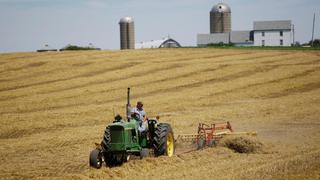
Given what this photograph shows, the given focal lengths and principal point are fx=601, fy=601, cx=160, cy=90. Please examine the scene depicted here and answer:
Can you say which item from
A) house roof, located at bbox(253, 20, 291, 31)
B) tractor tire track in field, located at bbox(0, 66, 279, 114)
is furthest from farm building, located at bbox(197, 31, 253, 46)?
tractor tire track in field, located at bbox(0, 66, 279, 114)

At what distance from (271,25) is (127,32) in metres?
33.6

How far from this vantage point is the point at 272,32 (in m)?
114

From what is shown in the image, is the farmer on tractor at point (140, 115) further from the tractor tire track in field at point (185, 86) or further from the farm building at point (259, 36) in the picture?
the farm building at point (259, 36)

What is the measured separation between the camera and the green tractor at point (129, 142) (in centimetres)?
1523

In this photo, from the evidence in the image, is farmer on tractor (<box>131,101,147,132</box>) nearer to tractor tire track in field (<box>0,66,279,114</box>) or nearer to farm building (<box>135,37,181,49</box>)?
tractor tire track in field (<box>0,66,279,114</box>)

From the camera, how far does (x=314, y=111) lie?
27.4 metres

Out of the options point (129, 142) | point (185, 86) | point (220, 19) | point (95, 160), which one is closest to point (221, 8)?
point (220, 19)

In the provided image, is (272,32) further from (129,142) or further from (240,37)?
(129,142)

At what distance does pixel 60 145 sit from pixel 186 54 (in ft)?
131

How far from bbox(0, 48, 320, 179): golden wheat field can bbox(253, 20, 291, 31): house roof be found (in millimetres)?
56834

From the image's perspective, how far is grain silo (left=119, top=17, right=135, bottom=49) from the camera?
429 feet

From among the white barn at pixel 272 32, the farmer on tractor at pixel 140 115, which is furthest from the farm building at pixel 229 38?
the farmer on tractor at pixel 140 115

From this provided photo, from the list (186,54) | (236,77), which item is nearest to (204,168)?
(236,77)

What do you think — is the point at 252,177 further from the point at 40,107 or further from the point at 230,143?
the point at 40,107
